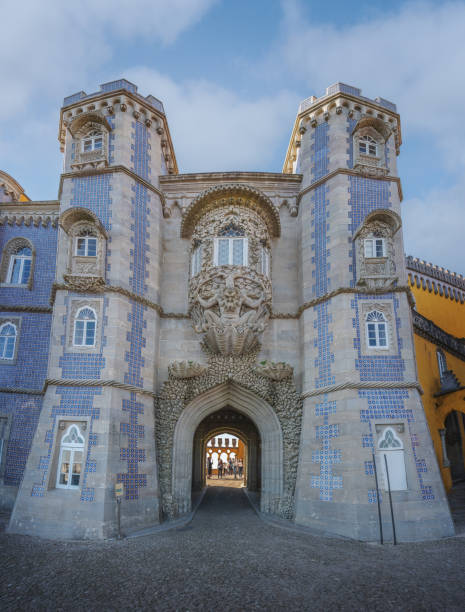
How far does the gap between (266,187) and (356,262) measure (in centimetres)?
556

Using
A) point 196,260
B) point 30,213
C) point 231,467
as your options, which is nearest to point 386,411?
point 196,260

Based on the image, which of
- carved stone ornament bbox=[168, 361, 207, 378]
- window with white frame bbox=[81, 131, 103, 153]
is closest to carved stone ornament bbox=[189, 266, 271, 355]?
carved stone ornament bbox=[168, 361, 207, 378]

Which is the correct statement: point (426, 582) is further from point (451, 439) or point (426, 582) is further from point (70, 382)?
point (451, 439)

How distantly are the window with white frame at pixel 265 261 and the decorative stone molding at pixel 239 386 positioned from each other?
130 inches

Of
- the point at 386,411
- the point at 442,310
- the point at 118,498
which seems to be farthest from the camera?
the point at 442,310

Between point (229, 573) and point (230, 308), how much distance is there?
8.70 metres

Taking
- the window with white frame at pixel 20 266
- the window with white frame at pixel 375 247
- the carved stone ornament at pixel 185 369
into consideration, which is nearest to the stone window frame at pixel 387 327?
the window with white frame at pixel 375 247

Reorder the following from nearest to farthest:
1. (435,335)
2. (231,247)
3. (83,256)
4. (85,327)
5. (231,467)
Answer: (85,327), (83,256), (231,247), (435,335), (231,467)

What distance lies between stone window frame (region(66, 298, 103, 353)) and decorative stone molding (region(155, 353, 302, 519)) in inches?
124

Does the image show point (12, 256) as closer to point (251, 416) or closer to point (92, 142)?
point (92, 142)

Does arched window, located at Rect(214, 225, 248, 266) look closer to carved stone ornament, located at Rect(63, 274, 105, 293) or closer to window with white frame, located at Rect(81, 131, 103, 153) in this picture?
carved stone ornament, located at Rect(63, 274, 105, 293)

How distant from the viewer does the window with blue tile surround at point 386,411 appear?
14.0m

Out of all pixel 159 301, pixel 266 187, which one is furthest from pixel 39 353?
pixel 266 187

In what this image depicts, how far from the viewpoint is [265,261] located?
18000 millimetres
